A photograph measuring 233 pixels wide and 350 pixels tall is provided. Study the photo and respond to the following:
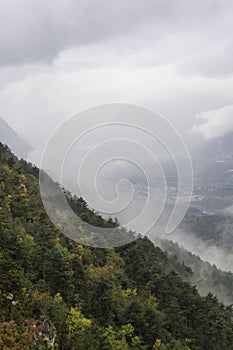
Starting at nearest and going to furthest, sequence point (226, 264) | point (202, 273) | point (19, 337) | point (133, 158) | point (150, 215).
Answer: point (19, 337) < point (133, 158) < point (150, 215) < point (202, 273) < point (226, 264)

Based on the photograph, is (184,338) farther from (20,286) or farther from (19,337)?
(19,337)

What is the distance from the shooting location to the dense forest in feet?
63.4

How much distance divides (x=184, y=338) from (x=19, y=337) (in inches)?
847

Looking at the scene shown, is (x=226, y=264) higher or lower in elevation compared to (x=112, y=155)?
higher

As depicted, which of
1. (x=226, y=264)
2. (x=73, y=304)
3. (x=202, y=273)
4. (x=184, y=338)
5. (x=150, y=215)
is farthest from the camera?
(x=226, y=264)

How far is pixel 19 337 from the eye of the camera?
1537 centimetres

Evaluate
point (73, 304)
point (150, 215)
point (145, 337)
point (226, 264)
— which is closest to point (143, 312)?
point (145, 337)

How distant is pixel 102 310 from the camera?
27.4 meters

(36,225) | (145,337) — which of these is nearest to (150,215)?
(145,337)

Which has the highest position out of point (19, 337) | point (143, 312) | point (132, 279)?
point (132, 279)

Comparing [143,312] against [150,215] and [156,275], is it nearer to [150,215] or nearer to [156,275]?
[150,215]

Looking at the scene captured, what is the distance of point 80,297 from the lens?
91.9 ft

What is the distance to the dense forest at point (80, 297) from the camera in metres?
19.3

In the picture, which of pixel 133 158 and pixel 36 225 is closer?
pixel 133 158
